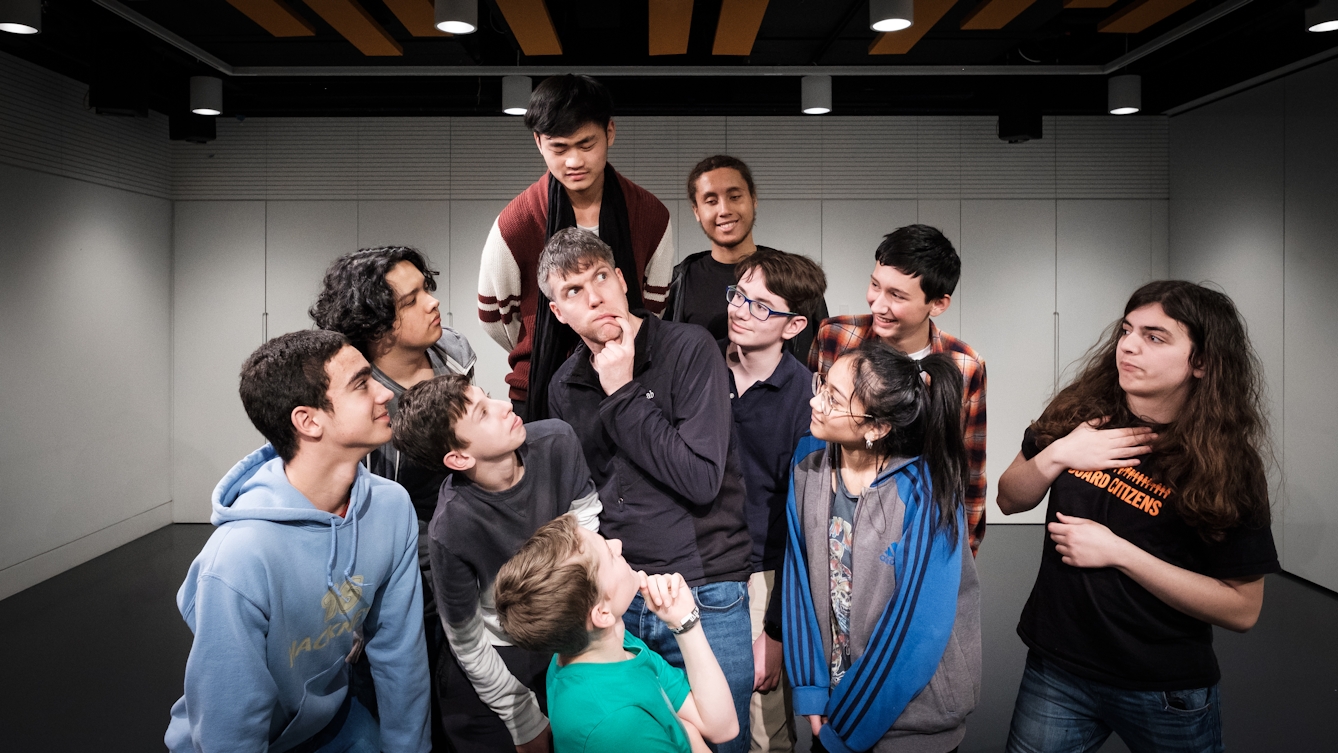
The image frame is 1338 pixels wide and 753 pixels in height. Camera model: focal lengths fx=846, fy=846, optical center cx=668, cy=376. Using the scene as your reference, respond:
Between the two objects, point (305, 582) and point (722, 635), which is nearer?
point (305, 582)

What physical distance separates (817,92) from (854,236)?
55.4 inches

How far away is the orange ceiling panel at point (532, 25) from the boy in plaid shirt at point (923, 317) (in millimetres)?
2890

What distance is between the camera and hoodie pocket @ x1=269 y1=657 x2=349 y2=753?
6.05ft

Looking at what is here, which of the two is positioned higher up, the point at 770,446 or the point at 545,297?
the point at 545,297

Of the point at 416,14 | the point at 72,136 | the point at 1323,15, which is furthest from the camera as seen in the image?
the point at 72,136

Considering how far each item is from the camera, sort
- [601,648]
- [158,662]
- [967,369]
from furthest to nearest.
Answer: [158,662]
[967,369]
[601,648]

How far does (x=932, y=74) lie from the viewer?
6.34 metres

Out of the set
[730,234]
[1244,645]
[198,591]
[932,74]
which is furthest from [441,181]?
[1244,645]

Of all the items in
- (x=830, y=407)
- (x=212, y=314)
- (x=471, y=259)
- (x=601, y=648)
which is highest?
(x=471, y=259)

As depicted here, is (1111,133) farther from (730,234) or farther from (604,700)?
(604,700)

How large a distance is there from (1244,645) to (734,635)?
388cm

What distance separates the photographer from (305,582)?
1.80 meters

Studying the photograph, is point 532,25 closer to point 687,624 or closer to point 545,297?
point 545,297

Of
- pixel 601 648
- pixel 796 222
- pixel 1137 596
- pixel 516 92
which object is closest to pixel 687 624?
pixel 601 648
